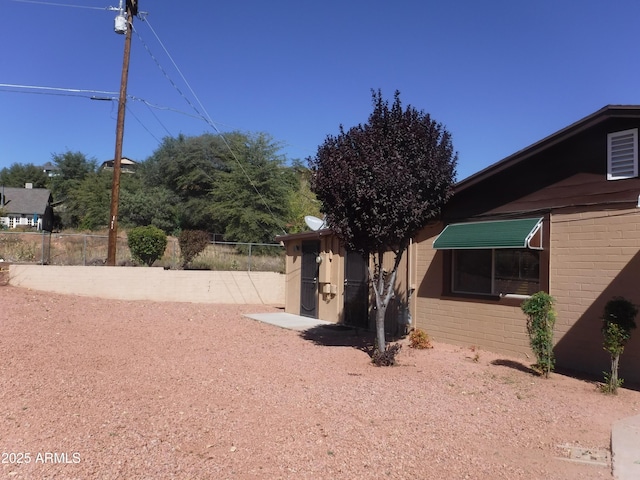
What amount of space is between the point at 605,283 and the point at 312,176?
4.87 m

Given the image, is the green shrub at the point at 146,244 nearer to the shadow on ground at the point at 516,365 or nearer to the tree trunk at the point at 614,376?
the shadow on ground at the point at 516,365

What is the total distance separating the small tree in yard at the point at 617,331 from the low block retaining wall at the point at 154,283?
15.0 m

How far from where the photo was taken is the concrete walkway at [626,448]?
4.28m

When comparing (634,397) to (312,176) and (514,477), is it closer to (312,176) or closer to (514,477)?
(514,477)

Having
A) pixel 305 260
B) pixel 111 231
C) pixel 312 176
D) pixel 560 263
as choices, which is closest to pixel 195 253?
pixel 111 231

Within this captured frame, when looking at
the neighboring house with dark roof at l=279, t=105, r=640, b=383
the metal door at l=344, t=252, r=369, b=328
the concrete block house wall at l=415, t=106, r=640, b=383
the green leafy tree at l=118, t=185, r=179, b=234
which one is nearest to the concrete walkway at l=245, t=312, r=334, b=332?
the metal door at l=344, t=252, r=369, b=328

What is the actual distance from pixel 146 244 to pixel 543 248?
15048 mm

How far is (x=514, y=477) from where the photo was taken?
423 centimetres

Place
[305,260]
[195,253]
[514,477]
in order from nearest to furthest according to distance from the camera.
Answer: [514,477]
[305,260]
[195,253]

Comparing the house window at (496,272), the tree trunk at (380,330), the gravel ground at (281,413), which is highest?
the house window at (496,272)

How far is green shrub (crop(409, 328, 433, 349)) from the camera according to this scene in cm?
986

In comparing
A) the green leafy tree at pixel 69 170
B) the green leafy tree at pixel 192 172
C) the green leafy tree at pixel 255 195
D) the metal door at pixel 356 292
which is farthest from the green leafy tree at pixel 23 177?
the metal door at pixel 356 292

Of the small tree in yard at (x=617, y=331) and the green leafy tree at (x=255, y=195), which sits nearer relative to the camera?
the small tree in yard at (x=617, y=331)

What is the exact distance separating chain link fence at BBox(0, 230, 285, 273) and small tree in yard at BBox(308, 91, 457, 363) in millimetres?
12924
